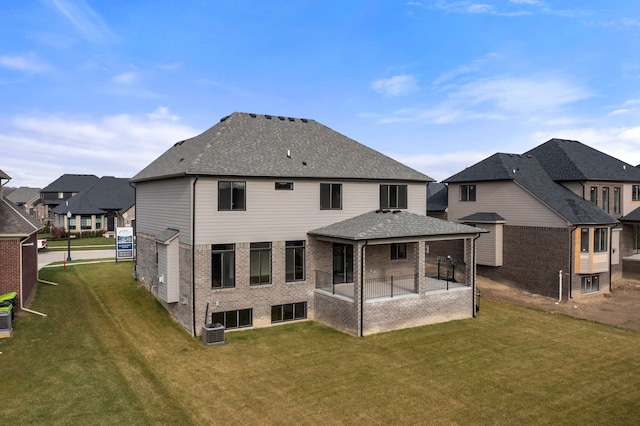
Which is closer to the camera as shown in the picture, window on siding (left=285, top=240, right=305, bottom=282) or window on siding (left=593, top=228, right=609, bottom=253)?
window on siding (left=285, top=240, right=305, bottom=282)

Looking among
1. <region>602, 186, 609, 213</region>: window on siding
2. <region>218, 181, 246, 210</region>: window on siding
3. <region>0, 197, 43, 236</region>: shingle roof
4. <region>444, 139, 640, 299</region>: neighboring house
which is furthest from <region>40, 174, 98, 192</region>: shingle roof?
<region>602, 186, 609, 213</region>: window on siding

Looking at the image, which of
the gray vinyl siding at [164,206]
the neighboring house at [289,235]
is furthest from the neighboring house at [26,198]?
the neighboring house at [289,235]

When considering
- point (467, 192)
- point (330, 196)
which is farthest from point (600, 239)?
point (330, 196)

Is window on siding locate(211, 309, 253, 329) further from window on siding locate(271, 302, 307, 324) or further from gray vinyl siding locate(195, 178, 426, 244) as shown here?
gray vinyl siding locate(195, 178, 426, 244)

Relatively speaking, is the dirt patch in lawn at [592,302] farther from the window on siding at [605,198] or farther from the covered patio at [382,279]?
the window on siding at [605,198]

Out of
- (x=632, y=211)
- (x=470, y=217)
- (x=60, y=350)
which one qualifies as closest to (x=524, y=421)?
(x=60, y=350)
